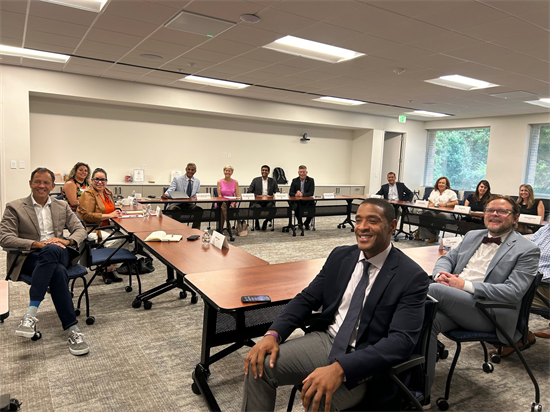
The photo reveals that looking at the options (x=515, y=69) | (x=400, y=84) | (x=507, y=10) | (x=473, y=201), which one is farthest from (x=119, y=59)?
(x=473, y=201)

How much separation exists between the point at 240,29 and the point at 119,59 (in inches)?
106

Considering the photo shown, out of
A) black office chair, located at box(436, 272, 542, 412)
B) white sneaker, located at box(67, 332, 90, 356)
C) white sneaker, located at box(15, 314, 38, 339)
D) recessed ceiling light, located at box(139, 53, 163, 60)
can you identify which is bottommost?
white sneaker, located at box(67, 332, 90, 356)

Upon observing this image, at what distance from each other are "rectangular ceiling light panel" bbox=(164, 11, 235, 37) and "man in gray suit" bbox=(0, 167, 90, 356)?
2.17m

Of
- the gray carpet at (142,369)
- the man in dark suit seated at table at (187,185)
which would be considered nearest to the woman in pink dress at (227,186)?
the man in dark suit seated at table at (187,185)

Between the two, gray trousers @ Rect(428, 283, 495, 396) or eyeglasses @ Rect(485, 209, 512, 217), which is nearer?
gray trousers @ Rect(428, 283, 495, 396)

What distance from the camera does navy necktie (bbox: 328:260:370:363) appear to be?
1.65m

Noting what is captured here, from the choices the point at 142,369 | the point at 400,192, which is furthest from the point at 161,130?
the point at 142,369

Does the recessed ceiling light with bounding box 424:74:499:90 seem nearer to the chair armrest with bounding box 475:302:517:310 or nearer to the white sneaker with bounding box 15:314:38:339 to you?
the chair armrest with bounding box 475:302:517:310

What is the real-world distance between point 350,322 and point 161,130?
27.4 ft

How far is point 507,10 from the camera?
3.53 meters

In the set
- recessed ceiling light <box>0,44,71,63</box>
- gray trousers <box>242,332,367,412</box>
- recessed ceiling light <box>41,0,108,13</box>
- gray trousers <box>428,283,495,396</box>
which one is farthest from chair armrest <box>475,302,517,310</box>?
recessed ceiling light <box>0,44,71,63</box>

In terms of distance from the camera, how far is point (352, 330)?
5.46 feet

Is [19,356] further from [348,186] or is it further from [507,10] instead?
[348,186]

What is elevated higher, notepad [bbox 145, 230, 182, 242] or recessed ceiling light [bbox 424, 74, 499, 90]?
recessed ceiling light [bbox 424, 74, 499, 90]
